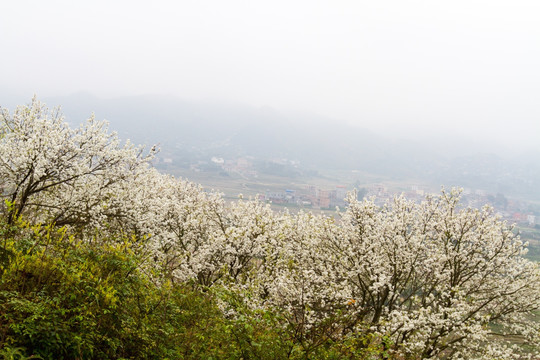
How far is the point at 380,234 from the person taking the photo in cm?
1828

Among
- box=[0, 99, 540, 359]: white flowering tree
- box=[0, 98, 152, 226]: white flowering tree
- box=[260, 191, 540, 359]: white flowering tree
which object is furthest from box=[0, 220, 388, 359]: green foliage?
box=[0, 98, 152, 226]: white flowering tree

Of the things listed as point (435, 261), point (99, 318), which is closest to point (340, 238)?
point (435, 261)

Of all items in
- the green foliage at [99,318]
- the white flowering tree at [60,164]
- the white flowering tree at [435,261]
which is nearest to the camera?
the green foliage at [99,318]

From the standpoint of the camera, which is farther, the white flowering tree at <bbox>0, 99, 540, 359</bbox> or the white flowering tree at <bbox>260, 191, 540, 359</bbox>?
the white flowering tree at <bbox>260, 191, 540, 359</bbox>

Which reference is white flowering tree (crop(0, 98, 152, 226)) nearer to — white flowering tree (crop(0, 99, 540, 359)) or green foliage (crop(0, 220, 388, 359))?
white flowering tree (crop(0, 99, 540, 359))

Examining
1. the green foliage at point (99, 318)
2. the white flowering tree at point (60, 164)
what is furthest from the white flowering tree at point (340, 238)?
the green foliage at point (99, 318)

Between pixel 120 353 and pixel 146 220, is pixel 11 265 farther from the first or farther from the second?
pixel 146 220

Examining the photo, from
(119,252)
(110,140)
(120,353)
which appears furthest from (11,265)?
(110,140)

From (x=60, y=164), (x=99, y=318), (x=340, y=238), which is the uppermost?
(x=60, y=164)

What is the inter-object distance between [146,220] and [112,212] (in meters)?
1.92

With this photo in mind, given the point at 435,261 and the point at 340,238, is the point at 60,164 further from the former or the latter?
the point at 435,261

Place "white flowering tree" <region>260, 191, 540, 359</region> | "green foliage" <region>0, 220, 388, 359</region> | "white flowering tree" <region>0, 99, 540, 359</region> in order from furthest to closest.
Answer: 1. "white flowering tree" <region>260, 191, 540, 359</region>
2. "white flowering tree" <region>0, 99, 540, 359</region>
3. "green foliage" <region>0, 220, 388, 359</region>

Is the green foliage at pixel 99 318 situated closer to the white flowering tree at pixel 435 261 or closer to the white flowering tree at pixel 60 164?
the white flowering tree at pixel 435 261

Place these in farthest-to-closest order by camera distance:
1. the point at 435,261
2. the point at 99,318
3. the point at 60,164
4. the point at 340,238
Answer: the point at 340,238, the point at 435,261, the point at 60,164, the point at 99,318
